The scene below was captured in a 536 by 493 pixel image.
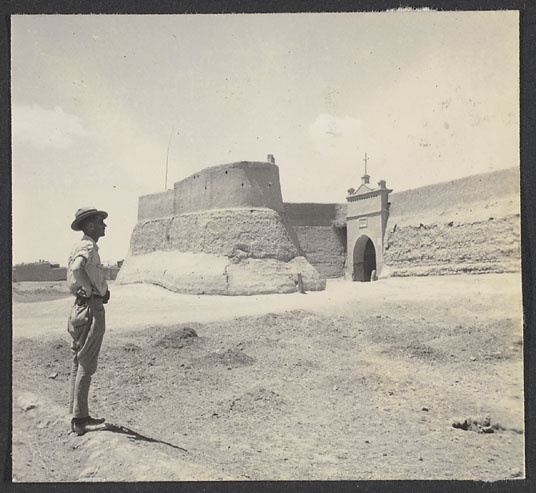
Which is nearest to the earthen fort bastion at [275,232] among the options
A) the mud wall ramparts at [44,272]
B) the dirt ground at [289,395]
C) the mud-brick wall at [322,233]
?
the mud-brick wall at [322,233]

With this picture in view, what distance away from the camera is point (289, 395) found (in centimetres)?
539

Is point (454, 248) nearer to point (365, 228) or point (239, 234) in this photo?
point (365, 228)

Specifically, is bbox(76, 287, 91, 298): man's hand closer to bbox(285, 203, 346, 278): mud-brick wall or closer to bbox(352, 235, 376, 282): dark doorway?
bbox(352, 235, 376, 282): dark doorway

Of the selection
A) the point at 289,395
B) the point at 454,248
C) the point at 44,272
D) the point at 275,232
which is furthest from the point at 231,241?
the point at 44,272

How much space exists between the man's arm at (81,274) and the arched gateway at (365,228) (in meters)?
13.0

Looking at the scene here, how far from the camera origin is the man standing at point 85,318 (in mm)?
3771

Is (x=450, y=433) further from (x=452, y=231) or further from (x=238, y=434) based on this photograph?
(x=452, y=231)

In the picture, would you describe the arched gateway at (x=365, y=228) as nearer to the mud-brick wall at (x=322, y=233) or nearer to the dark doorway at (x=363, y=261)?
the dark doorway at (x=363, y=261)

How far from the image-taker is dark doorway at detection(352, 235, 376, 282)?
18203 millimetres

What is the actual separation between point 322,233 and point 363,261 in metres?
2.19

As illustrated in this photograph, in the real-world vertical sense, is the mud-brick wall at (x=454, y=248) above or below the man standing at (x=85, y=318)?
above

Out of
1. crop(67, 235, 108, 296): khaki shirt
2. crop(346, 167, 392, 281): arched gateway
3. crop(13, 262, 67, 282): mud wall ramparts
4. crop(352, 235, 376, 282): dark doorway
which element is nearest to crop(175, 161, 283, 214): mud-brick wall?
crop(346, 167, 392, 281): arched gateway

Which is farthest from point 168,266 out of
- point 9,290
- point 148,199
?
point 9,290

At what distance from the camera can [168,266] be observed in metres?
14.8
